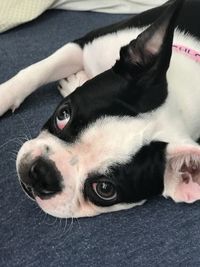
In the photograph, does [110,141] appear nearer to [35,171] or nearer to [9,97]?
[35,171]

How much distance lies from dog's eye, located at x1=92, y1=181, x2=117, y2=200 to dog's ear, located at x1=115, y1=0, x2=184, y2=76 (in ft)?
1.00

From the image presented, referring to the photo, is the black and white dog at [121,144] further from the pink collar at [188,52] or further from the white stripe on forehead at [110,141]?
the pink collar at [188,52]

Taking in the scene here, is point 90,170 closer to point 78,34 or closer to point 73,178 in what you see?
point 73,178

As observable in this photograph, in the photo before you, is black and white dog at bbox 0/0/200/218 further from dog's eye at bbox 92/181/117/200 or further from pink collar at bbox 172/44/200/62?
pink collar at bbox 172/44/200/62

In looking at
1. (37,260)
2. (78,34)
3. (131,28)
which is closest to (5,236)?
(37,260)

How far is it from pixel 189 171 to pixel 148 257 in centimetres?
25

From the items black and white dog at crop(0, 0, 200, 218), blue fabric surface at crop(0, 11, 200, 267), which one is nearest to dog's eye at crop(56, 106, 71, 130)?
black and white dog at crop(0, 0, 200, 218)

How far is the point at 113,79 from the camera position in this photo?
1.51 meters

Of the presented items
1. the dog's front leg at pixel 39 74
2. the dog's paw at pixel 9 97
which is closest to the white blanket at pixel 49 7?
the dog's front leg at pixel 39 74

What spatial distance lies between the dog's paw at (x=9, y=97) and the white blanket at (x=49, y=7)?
51cm

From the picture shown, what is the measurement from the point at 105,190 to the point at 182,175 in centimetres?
23

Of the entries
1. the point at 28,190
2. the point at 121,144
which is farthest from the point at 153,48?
the point at 28,190

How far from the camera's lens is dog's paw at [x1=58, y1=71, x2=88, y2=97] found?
1939 mm

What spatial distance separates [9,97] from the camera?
1.80 meters
